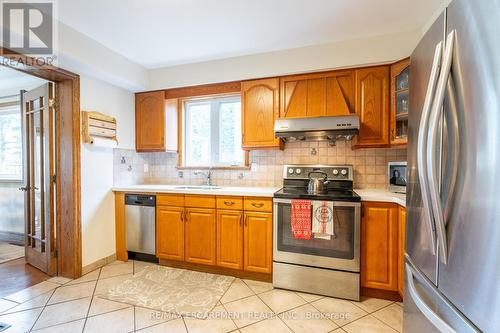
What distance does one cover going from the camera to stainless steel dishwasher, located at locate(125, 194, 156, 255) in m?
2.84

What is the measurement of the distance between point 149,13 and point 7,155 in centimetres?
359

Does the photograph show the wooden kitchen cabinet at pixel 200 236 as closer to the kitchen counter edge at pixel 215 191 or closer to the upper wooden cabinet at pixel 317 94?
the kitchen counter edge at pixel 215 191

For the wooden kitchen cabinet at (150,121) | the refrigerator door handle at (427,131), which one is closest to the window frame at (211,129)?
the wooden kitchen cabinet at (150,121)

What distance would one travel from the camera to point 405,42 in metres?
2.26

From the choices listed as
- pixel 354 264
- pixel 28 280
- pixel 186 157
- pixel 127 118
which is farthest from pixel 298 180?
pixel 28 280

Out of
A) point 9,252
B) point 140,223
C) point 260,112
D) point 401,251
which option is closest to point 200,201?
point 140,223

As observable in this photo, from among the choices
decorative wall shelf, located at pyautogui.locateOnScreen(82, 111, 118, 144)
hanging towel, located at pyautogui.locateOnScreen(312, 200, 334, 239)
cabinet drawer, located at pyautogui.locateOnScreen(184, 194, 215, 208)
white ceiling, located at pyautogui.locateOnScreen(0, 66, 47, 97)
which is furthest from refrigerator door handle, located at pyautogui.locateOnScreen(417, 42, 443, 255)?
white ceiling, located at pyautogui.locateOnScreen(0, 66, 47, 97)

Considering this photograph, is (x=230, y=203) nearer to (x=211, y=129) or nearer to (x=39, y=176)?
(x=211, y=129)

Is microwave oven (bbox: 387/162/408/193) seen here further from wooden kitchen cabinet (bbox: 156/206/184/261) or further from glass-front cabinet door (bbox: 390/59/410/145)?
wooden kitchen cabinet (bbox: 156/206/184/261)

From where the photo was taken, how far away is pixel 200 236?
264cm

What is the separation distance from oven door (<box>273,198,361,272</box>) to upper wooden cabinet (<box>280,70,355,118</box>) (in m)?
1.01

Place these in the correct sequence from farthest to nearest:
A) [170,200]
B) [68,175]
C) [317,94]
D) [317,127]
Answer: [170,200] → [317,94] → [68,175] → [317,127]

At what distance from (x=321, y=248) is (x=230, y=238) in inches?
36.1

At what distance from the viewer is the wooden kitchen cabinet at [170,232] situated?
107 inches
